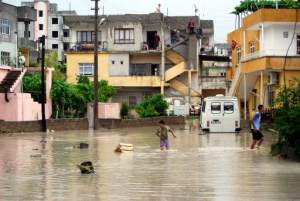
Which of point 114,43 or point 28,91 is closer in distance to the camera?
point 28,91

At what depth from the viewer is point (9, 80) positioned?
48062mm

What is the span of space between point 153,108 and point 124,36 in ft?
53.6

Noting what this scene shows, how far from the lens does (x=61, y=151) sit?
2612cm

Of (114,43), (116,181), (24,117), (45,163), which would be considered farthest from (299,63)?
(114,43)

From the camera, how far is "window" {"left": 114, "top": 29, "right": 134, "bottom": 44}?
7450cm

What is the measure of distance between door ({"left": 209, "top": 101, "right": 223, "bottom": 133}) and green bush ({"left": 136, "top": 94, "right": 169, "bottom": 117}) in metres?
20.1

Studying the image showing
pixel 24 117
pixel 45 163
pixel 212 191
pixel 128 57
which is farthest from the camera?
pixel 128 57

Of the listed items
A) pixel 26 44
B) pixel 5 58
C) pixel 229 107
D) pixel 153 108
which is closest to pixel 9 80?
pixel 5 58

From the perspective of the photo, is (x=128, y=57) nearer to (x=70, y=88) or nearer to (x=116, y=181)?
(x=70, y=88)

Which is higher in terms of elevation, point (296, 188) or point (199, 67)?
point (199, 67)

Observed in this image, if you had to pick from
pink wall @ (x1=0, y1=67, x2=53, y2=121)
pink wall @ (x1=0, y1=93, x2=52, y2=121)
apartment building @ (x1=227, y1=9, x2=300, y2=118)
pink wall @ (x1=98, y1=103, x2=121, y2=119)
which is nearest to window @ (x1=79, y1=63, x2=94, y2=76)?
pink wall @ (x1=98, y1=103, x2=121, y2=119)

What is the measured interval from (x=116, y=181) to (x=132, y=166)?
3.84 metres

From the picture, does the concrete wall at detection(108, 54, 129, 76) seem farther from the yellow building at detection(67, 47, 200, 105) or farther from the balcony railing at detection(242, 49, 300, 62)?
the balcony railing at detection(242, 49, 300, 62)

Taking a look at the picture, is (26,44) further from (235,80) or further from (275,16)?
(275,16)
